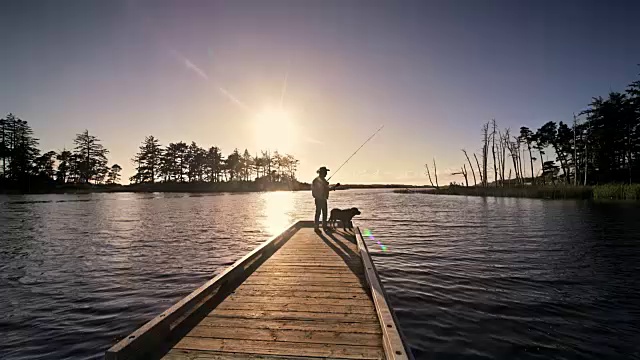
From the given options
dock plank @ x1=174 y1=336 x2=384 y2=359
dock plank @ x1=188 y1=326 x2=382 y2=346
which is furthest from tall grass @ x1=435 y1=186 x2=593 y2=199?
dock plank @ x1=174 y1=336 x2=384 y2=359

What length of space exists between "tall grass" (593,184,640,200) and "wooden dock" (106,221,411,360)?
39.6m

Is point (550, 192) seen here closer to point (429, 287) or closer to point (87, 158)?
point (429, 287)

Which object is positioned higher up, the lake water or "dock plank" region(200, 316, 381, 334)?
"dock plank" region(200, 316, 381, 334)

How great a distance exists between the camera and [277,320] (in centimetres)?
436

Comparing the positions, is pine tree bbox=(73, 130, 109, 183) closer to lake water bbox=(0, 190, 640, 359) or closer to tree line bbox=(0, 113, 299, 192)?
tree line bbox=(0, 113, 299, 192)

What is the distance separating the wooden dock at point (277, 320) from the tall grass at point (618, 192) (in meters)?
39.6

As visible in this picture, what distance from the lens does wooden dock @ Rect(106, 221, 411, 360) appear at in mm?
3412

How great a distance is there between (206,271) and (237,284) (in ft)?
13.3

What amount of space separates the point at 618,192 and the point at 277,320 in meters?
44.0

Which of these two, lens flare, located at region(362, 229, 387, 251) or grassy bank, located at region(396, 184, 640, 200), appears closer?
lens flare, located at region(362, 229, 387, 251)

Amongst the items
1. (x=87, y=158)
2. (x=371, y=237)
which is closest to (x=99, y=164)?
(x=87, y=158)

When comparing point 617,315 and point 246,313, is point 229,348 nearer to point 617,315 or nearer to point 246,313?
point 246,313

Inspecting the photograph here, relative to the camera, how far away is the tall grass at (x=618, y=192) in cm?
3159

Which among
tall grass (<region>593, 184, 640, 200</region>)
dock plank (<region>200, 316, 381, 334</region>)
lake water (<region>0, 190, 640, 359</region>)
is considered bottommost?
lake water (<region>0, 190, 640, 359</region>)
